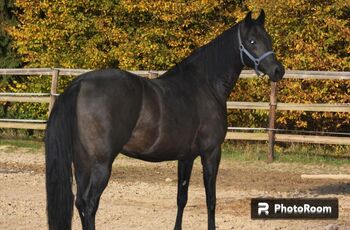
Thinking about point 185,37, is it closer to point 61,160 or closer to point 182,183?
point 182,183

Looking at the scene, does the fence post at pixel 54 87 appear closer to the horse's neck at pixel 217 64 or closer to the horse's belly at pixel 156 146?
the horse's neck at pixel 217 64

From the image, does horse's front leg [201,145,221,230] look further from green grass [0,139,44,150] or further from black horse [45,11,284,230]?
green grass [0,139,44,150]

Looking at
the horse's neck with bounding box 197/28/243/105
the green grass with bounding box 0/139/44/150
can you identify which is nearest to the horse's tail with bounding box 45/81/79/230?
the horse's neck with bounding box 197/28/243/105

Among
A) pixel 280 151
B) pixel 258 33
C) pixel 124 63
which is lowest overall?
pixel 280 151

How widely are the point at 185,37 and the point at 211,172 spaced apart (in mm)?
10818

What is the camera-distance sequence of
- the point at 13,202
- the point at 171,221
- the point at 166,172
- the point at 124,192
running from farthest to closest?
the point at 166,172 < the point at 124,192 < the point at 13,202 < the point at 171,221

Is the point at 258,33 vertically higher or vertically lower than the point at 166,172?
higher

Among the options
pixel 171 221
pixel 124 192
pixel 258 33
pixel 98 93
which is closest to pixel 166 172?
pixel 124 192

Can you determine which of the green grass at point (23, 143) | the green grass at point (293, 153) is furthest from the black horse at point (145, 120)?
the green grass at point (23, 143)

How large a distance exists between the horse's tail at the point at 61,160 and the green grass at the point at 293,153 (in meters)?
8.06

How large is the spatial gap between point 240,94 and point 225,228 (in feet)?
30.9

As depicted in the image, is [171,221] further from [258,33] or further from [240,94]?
[240,94]

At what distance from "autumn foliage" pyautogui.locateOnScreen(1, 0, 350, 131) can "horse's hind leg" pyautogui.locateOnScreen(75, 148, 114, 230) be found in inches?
394

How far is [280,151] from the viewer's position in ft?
53.2
